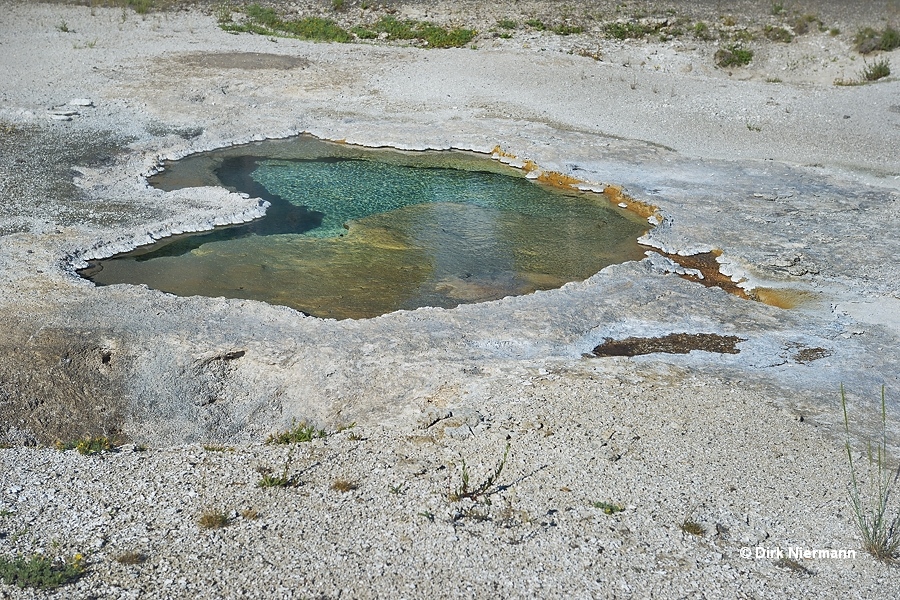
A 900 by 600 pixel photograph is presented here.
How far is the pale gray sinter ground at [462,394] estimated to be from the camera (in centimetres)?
382

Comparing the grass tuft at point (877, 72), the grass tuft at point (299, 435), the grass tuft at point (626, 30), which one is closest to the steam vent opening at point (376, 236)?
the grass tuft at point (299, 435)

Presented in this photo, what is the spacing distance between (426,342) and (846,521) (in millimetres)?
2820

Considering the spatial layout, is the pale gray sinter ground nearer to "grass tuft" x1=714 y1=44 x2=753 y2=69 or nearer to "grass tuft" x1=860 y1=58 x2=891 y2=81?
"grass tuft" x1=860 y1=58 x2=891 y2=81

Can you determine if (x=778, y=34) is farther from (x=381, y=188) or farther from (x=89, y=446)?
(x=89, y=446)

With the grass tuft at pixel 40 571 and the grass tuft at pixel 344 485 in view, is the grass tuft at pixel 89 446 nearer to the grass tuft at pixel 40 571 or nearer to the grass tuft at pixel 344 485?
the grass tuft at pixel 40 571

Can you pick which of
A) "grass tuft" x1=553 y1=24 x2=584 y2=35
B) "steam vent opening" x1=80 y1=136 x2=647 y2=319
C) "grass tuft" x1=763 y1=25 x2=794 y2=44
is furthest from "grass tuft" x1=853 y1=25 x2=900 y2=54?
"steam vent opening" x1=80 y1=136 x2=647 y2=319

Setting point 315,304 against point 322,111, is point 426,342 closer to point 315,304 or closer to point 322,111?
point 315,304

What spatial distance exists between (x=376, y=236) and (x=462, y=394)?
130 inches

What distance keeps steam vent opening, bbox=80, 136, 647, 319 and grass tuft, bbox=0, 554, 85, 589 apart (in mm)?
3166

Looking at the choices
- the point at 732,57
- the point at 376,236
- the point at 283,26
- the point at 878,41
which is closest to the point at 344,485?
the point at 376,236

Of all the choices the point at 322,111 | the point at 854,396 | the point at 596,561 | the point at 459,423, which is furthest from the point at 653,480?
the point at 322,111

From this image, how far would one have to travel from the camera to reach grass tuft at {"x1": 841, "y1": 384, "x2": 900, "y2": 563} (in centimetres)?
390

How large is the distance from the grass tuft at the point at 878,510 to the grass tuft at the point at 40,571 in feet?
11.3

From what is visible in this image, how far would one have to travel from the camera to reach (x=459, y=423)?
4.99 metres
